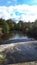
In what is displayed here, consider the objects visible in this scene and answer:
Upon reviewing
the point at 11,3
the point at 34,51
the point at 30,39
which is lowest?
the point at 34,51

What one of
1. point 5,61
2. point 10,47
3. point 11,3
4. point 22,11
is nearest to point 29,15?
point 22,11

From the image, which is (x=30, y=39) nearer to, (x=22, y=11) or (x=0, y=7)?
(x=22, y=11)

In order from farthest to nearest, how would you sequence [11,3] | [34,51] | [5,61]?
[34,51] → [11,3] → [5,61]

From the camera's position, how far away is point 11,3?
3.95 meters

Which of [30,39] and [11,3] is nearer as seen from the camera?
[11,3]

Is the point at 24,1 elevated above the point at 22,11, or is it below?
above

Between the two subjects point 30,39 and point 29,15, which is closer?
point 29,15

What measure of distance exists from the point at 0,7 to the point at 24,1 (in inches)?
24.3

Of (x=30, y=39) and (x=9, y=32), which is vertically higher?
(x=9, y=32)

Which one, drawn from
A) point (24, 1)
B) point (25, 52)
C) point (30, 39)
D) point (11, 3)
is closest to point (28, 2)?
point (24, 1)

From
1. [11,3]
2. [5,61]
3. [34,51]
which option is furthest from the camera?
[34,51]

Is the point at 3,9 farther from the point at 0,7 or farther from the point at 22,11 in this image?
the point at 22,11

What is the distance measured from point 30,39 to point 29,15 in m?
0.69

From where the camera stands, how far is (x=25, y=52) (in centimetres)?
412
